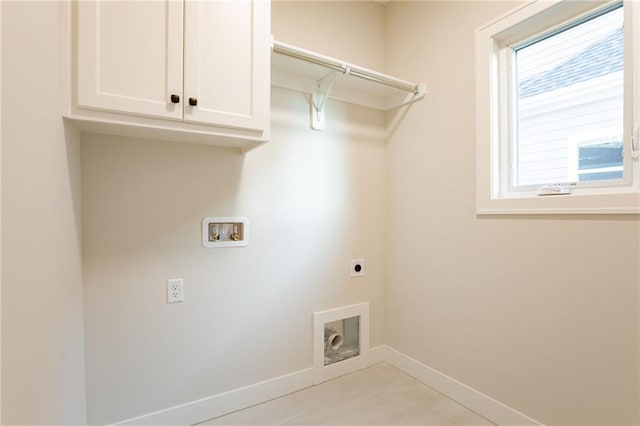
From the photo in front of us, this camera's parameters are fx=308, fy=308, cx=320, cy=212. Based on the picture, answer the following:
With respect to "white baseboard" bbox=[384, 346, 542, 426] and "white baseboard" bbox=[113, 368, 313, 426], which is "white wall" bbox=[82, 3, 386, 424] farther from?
"white baseboard" bbox=[384, 346, 542, 426]

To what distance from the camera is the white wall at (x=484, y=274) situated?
4.29ft

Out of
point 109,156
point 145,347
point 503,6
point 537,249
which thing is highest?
point 503,6

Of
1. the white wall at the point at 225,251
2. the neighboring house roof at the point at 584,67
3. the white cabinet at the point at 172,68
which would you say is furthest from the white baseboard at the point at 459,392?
the white cabinet at the point at 172,68

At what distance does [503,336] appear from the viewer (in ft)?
5.47

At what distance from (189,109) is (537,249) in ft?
5.71

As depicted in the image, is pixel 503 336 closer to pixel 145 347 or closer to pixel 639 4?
pixel 639 4

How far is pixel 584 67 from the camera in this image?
4.83ft

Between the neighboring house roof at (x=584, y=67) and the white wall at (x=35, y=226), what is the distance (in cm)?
208

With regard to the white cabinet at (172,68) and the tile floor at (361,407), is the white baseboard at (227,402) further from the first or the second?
the white cabinet at (172,68)

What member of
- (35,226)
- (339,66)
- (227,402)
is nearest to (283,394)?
(227,402)

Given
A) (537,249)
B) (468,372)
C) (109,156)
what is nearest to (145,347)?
(109,156)

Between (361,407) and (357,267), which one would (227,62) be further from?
(361,407)

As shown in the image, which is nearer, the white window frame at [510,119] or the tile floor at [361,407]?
the white window frame at [510,119]

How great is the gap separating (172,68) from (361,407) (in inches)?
78.5
